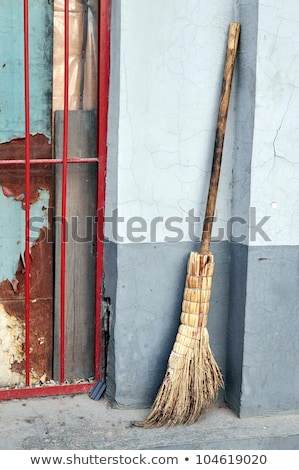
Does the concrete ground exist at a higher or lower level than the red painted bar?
lower

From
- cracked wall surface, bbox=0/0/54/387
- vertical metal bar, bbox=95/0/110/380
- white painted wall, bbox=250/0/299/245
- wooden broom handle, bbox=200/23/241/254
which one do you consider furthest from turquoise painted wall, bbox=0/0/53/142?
white painted wall, bbox=250/0/299/245

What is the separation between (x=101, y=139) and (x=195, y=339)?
3.78ft

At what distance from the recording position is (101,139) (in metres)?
3.57

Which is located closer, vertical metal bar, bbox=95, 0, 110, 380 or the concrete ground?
the concrete ground

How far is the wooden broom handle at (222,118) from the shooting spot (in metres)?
3.43

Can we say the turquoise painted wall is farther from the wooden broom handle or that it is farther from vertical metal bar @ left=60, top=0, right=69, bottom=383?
the wooden broom handle

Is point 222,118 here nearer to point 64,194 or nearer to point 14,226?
point 64,194

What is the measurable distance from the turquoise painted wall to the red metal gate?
0.05 metres

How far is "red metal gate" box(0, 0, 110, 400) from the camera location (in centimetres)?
346

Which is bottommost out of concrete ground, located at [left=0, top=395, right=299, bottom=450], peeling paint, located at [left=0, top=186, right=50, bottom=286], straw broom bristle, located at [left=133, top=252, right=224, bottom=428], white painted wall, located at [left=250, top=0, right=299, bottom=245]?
concrete ground, located at [left=0, top=395, right=299, bottom=450]

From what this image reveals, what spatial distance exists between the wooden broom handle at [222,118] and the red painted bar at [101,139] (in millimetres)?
578

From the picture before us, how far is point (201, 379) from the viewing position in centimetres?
345

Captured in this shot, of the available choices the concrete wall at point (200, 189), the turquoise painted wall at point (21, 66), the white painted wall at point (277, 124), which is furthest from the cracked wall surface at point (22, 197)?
the white painted wall at point (277, 124)
